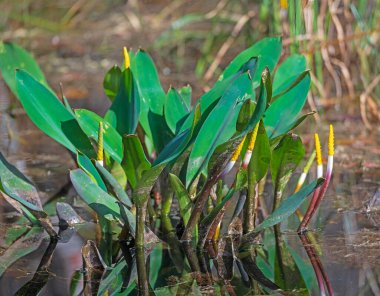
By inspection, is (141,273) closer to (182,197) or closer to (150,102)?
(182,197)

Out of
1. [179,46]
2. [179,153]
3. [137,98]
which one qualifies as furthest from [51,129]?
[179,46]

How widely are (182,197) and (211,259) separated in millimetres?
155

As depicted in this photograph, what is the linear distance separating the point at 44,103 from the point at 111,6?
11.4ft

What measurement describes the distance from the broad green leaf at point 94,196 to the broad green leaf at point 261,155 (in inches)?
12.8

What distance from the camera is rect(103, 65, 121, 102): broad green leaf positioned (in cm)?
224

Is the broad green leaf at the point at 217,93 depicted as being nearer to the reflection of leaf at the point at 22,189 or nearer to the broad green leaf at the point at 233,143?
the broad green leaf at the point at 233,143

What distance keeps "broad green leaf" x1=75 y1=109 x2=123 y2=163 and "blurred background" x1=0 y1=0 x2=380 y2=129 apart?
83 cm

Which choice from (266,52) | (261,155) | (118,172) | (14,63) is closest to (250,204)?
(261,155)

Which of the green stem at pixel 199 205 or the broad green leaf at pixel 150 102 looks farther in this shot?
the broad green leaf at pixel 150 102

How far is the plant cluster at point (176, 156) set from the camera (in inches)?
73.2

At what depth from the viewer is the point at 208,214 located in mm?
1987

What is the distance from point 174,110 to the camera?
2.06 m

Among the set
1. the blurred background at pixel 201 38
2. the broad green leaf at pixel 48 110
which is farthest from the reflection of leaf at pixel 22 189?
the blurred background at pixel 201 38

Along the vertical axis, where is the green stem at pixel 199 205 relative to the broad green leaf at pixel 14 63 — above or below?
below
